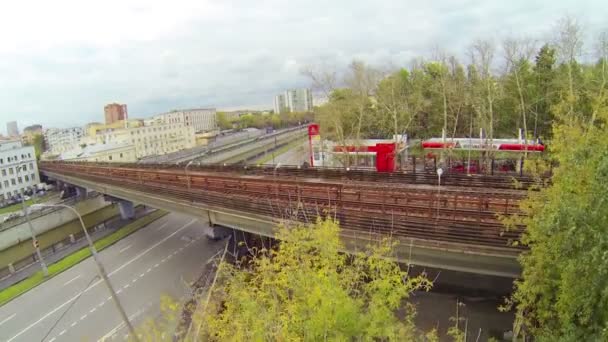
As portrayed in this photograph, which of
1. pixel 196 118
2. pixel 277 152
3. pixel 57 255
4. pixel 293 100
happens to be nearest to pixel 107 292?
pixel 57 255

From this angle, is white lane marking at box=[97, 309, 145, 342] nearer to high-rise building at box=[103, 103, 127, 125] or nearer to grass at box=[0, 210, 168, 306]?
grass at box=[0, 210, 168, 306]

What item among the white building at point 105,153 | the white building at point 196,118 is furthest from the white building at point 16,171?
the white building at point 196,118

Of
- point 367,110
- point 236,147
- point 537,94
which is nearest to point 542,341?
point 537,94

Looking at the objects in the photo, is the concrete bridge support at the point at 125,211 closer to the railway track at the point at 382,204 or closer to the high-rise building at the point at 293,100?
the railway track at the point at 382,204

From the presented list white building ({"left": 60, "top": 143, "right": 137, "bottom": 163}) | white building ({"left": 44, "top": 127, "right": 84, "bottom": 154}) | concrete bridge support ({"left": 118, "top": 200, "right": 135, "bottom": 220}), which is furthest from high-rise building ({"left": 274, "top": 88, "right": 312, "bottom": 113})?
concrete bridge support ({"left": 118, "top": 200, "right": 135, "bottom": 220})

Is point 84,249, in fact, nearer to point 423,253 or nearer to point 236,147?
point 423,253

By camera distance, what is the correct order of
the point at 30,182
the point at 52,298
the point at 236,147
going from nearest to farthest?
the point at 52,298, the point at 30,182, the point at 236,147

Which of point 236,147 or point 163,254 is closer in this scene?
point 163,254
